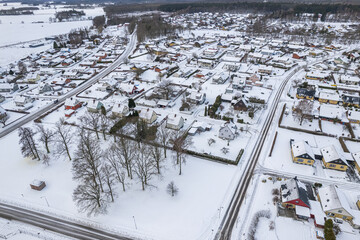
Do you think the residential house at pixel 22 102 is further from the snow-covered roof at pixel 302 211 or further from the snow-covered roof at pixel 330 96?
the snow-covered roof at pixel 330 96

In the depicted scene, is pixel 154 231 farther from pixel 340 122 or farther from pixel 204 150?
pixel 340 122

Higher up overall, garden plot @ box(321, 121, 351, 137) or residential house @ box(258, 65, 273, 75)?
residential house @ box(258, 65, 273, 75)

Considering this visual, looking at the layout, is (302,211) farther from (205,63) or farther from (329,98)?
(205,63)

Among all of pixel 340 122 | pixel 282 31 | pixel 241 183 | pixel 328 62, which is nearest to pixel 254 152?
pixel 241 183

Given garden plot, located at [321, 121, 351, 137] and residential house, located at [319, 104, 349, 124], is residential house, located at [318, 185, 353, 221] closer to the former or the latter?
garden plot, located at [321, 121, 351, 137]

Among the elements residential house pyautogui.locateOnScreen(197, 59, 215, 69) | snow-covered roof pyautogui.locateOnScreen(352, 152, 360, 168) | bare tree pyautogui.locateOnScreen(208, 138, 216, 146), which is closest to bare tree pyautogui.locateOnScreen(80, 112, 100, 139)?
bare tree pyautogui.locateOnScreen(208, 138, 216, 146)

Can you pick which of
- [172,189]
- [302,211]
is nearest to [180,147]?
[172,189]
